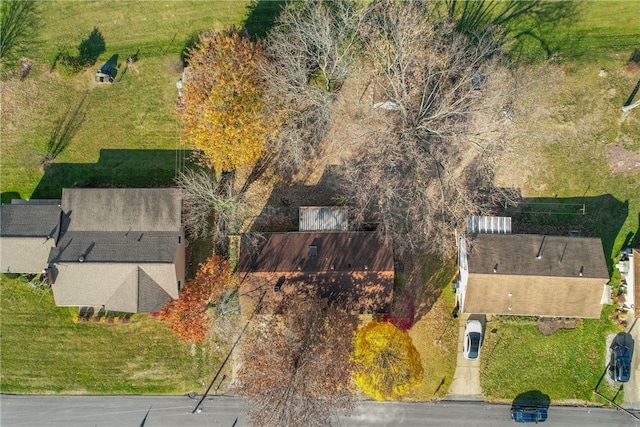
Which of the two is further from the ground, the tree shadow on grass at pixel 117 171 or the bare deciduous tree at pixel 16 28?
the bare deciduous tree at pixel 16 28

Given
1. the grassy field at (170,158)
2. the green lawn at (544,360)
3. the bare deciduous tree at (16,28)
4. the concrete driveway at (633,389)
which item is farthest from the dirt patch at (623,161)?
the bare deciduous tree at (16,28)

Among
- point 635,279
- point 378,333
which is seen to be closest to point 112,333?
point 378,333

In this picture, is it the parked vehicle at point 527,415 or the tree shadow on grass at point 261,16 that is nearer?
the parked vehicle at point 527,415

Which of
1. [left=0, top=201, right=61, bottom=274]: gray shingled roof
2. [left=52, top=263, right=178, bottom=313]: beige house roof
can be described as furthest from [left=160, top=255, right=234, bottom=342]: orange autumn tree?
[left=0, top=201, right=61, bottom=274]: gray shingled roof

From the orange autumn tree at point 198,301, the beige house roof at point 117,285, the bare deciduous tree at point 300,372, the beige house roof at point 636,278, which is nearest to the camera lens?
the bare deciduous tree at point 300,372

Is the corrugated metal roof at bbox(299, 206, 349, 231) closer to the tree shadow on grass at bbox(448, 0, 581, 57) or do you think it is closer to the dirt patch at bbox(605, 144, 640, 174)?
the tree shadow on grass at bbox(448, 0, 581, 57)

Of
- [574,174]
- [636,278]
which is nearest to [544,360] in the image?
[636,278]

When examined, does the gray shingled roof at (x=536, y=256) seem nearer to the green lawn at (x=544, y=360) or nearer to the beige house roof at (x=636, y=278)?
the beige house roof at (x=636, y=278)
